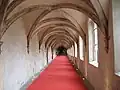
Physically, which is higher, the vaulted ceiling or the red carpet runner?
the vaulted ceiling

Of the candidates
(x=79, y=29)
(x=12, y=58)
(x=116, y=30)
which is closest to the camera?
(x=116, y=30)

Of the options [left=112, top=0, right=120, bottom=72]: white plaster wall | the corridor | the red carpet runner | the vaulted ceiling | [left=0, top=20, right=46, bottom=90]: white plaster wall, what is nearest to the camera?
[left=112, top=0, right=120, bottom=72]: white plaster wall

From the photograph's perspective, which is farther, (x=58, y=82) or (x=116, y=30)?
(x=58, y=82)

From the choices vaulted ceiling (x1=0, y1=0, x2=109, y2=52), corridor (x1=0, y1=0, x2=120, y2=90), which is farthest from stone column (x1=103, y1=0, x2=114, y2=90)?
vaulted ceiling (x1=0, y1=0, x2=109, y2=52)

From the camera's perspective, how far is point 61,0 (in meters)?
7.50

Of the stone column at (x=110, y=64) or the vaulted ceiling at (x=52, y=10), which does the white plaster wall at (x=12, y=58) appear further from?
the stone column at (x=110, y=64)

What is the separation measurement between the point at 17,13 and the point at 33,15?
7.79 ft

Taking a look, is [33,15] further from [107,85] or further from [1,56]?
[107,85]

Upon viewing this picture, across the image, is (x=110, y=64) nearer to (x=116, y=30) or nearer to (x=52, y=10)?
(x=116, y=30)

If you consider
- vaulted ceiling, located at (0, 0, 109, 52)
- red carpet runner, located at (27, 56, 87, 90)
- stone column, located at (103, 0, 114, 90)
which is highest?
vaulted ceiling, located at (0, 0, 109, 52)

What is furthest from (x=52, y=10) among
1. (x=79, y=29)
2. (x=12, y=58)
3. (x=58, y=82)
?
(x=58, y=82)

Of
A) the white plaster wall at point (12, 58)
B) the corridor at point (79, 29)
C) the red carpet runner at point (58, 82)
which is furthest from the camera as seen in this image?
the red carpet runner at point (58, 82)

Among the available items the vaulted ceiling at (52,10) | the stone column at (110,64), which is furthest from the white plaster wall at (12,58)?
the stone column at (110,64)

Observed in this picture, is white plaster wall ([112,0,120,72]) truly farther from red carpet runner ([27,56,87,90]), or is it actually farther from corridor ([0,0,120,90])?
red carpet runner ([27,56,87,90])
